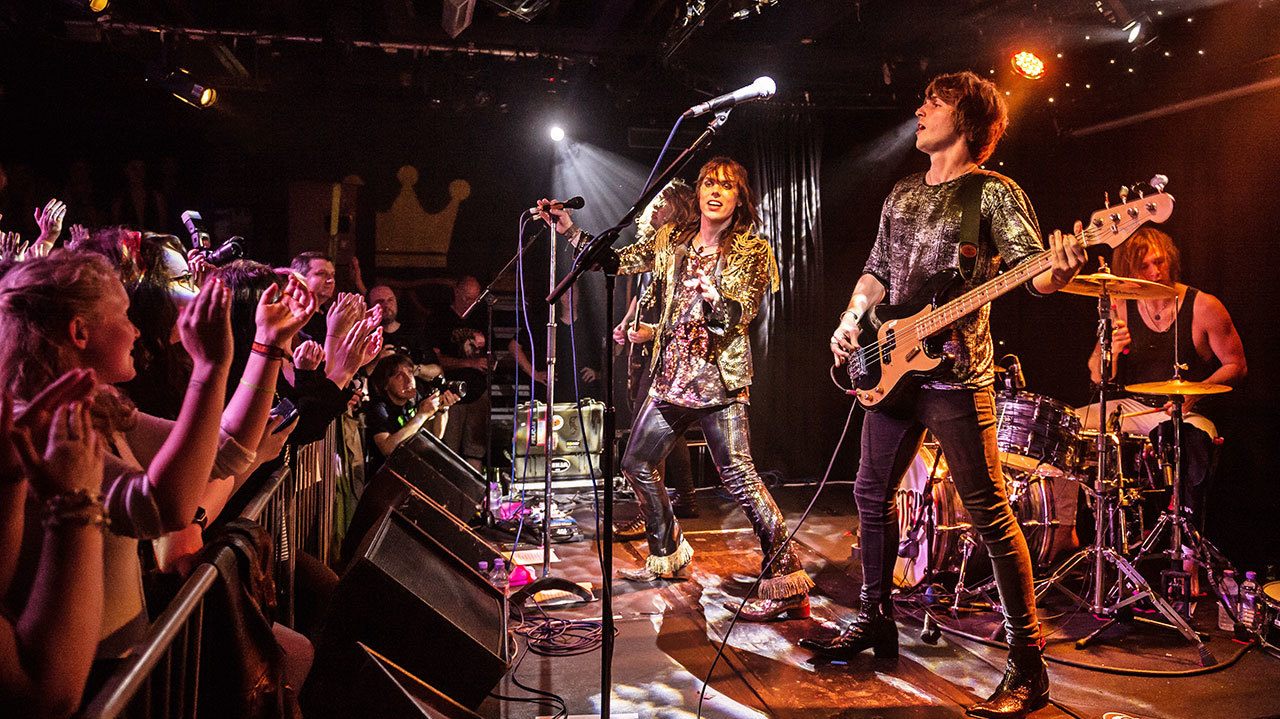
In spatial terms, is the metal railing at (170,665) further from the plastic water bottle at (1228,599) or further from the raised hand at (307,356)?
the plastic water bottle at (1228,599)

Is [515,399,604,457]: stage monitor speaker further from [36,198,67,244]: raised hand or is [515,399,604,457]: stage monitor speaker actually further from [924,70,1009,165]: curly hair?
[924,70,1009,165]: curly hair

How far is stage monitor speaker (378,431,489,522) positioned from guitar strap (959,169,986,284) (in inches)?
126

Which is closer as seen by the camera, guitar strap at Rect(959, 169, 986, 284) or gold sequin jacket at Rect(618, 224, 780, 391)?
guitar strap at Rect(959, 169, 986, 284)

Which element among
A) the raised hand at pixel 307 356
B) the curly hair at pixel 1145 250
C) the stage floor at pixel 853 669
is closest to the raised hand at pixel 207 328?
the raised hand at pixel 307 356

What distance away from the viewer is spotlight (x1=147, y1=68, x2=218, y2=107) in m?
6.91

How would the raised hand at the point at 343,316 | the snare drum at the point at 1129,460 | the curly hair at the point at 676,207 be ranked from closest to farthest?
the raised hand at the point at 343,316 < the snare drum at the point at 1129,460 < the curly hair at the point at 676,207

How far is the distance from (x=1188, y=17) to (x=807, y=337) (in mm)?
4373

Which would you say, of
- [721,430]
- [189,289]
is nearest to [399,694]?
[189,289]

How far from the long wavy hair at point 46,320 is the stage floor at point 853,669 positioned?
6.91ft

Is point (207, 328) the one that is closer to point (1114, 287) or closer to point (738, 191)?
point (738, 191)

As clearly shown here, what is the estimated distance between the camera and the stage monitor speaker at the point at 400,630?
2.31 m

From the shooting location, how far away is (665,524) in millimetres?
4699

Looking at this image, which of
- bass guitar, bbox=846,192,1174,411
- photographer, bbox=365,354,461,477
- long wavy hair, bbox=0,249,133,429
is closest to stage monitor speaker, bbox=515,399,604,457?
photographer, bbox=365,354,461,477

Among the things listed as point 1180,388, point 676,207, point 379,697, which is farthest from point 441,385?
point 1180,388
